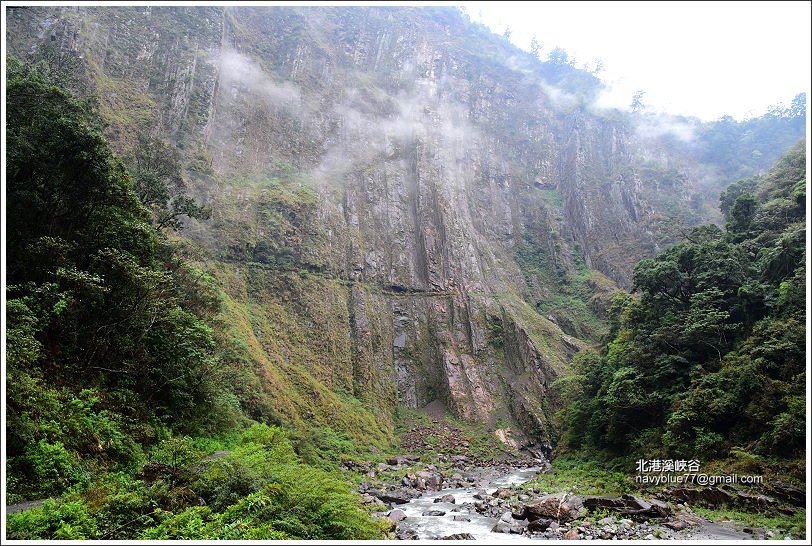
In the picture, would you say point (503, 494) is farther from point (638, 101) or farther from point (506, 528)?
point (638, 101)

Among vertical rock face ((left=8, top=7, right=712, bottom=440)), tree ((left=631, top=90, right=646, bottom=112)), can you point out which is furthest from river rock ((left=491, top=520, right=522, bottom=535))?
tree ((left=631, top=90, right=646, bottom=112))

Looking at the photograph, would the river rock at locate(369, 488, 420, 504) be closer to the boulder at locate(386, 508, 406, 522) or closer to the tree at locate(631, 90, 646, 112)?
the boulder at locate(386, 508, 406, 522)

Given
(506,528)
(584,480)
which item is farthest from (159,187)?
(584,480)

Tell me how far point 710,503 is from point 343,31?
78.6 meters

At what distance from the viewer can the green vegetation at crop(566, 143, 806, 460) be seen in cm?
1514

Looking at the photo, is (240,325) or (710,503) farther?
(240,325)

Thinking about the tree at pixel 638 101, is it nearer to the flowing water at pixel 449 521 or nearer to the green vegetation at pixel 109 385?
the flowing water at pixel 449 521

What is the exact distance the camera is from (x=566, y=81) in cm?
9438

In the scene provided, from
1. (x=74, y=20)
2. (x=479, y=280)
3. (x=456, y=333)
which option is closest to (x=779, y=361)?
(x=456, y=333)

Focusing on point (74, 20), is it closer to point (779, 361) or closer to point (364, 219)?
point (364, 219)

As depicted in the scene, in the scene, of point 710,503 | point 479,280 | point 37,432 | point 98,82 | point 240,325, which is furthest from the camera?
point 479,280

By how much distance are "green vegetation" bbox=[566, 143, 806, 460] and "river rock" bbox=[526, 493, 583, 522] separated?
566 centimetres

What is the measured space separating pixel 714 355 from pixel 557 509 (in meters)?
10.8

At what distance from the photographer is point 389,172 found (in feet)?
191
